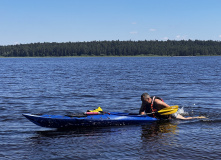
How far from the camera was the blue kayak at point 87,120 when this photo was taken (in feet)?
45.3

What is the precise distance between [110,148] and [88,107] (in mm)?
9702

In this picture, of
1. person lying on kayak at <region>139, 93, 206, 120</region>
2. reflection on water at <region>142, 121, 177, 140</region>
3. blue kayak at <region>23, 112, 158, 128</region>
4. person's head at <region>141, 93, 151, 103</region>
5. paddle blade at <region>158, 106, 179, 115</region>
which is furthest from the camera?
paddle blade at <region>158, 106, 179, 115</region>

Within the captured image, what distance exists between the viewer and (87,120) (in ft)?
47.0

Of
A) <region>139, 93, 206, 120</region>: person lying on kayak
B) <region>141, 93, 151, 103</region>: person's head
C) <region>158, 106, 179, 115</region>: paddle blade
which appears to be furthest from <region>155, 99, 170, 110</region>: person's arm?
<region>141, 93, 151, 103</region>: person's head

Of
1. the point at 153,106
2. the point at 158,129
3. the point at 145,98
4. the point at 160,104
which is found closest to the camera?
the point at 158,129

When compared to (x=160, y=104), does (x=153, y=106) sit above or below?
below

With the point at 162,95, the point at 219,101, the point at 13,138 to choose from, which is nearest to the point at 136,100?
the point at 162,95

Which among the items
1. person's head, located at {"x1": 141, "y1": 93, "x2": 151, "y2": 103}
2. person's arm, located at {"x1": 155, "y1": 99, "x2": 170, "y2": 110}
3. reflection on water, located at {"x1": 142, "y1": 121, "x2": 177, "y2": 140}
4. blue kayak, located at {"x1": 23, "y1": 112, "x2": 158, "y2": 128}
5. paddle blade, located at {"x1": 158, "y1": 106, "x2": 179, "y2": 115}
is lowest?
reflection on water, located at {"x1": 142, "y1": 121, "x2": 177, "y2": 140}

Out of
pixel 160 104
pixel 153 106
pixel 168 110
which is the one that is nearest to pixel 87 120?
pixel 153 106

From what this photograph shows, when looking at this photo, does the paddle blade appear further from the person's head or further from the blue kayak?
the person's head

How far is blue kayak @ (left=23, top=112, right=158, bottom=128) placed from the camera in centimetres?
1382

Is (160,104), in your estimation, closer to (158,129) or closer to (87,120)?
(158,129)

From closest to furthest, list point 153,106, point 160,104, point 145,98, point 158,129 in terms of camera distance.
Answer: point 158,129 → point 145,98 → point 160,104 → point 153,106

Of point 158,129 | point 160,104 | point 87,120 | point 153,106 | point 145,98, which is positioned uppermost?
point 145,98
